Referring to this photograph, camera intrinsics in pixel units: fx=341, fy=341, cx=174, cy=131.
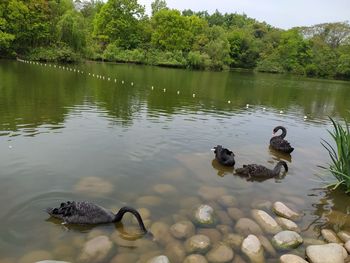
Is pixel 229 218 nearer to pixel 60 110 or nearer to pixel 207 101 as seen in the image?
pixel 60 110

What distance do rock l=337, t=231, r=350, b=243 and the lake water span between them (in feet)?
1.04

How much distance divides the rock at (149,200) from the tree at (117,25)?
5866 cm

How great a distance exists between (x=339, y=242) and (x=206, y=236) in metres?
2.64

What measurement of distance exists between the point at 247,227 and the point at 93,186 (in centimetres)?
366

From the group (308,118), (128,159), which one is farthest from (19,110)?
(308,118)

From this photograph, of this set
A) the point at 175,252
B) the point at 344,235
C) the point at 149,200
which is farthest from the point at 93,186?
A: the point at 344,235

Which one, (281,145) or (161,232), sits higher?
(281,145)

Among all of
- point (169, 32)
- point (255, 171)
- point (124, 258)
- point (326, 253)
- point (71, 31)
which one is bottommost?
point (124, 258)

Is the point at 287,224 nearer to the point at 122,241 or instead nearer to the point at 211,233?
the point at 211,233

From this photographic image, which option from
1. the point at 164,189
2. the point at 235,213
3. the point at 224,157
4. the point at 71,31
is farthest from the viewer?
the point at 71,31

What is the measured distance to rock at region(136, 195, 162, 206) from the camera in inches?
294

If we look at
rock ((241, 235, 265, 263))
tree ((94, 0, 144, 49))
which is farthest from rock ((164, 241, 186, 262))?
tree ((94, 0, 144, 49))

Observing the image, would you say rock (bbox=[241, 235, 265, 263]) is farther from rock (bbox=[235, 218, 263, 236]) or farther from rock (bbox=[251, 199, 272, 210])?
rock (bbox=[251, 199, 272, 210])

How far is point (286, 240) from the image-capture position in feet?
20.8
